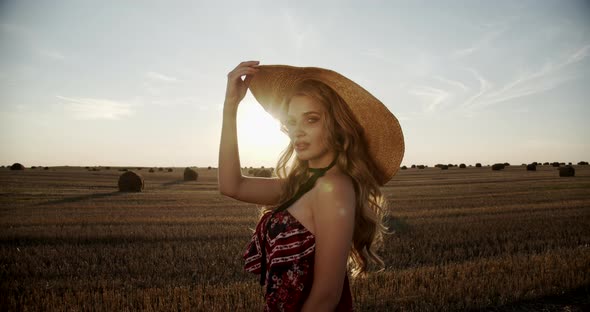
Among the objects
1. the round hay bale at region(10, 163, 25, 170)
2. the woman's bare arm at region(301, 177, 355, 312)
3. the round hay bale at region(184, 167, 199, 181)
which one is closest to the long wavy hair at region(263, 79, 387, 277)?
the woman's bare arm at region(301, 177, 355, 312)

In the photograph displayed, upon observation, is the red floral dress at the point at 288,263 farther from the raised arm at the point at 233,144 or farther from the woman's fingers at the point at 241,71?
the woman's fingers at the point at 241,71

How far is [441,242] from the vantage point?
1051 centimetres

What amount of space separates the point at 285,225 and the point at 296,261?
7.1 inches

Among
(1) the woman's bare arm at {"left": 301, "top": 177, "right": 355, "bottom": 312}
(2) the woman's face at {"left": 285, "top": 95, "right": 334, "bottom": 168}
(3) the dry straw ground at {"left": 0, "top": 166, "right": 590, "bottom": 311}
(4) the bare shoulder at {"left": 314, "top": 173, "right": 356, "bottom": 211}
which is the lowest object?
(3) the dry straw ground at {"left": 0, "top": 166, "right": 590, "bottom": 311}

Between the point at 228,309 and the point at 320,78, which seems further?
the point at 228,309

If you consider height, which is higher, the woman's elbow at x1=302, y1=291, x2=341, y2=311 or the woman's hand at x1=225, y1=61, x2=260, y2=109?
the woman's hand at x1=225, y1=61, x2=260, y2=109

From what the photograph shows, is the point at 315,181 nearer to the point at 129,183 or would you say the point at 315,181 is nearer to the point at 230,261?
the point at 230,261

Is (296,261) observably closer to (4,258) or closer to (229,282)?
(229,282)

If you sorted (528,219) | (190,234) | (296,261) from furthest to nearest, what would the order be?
1. (528,219)
2. (190,234)
3. (296,261)

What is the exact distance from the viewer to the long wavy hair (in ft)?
7.48

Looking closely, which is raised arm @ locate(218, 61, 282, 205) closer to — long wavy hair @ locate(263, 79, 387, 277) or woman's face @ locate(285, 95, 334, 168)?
long wavy hair @ locate(263, 79, 387, 277)

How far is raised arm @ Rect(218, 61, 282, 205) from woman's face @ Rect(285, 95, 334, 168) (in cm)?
39

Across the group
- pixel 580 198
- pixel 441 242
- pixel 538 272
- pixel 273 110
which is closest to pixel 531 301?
pixel 538 272

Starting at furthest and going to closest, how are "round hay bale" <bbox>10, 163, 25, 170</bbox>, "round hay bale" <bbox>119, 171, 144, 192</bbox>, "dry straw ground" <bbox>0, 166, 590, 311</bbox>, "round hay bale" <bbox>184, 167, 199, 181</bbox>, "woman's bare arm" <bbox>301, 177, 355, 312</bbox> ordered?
"round hay bale" <bbox>10, 163, 25, 170</bbox> → "round hay bale" <bbox>184, 167, 199, 181</bbox> → "round hay bale" <bbox>119, 171, 144, 192</bbox> → "dry straw ground" <bbox>0, 166, 590, 311</bbox> → "woman's bare arm" <bbox>301, 177, 355, 312</bbox>
